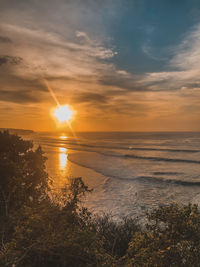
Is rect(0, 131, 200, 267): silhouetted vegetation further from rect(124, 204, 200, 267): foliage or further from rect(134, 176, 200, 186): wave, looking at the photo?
rect(134, 176, 200, 186): wave

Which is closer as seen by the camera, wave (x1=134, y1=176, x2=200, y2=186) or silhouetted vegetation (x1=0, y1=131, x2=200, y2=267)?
silhouetted vegetation (x1=0, y1=131, x2=200, y2=267)

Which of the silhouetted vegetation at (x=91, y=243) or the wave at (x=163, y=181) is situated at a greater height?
the silhouetted vegetation at (x=91, y=243)

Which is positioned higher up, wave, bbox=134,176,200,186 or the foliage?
the foliage

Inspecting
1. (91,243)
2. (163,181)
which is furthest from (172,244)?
(163,181)

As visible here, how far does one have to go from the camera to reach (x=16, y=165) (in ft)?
19.5

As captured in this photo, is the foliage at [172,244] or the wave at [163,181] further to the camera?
the wave at [163,181]

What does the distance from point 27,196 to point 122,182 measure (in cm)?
1305

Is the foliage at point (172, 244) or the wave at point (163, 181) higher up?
the foliage at point (172, 244)

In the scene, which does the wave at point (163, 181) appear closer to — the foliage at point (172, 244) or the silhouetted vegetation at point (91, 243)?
the silhouetted vegetation at point (91, 243)

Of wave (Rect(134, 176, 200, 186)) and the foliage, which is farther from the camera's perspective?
wave (Rect(134, 176, 200, 186))

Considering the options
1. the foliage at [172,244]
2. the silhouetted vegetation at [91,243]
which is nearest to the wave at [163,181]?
the silhouetted vegetation at [91,243]

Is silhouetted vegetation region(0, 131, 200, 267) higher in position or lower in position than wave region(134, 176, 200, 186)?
higher

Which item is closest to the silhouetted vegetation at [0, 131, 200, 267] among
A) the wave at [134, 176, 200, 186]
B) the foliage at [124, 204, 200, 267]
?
the foliage at [124, 204, 200, 267]

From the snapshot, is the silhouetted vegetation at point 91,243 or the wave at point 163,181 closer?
the silhouetted vegetation at point 91,243
